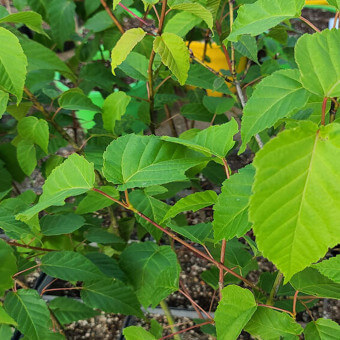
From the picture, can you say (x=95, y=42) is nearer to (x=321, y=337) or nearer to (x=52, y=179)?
(x=52, y=179)

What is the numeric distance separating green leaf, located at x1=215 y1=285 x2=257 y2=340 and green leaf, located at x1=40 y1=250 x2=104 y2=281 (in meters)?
0.31

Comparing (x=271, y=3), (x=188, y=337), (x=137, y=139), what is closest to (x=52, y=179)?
(x=137, y=139)

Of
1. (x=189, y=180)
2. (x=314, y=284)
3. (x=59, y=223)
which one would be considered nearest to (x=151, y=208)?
(x=189, y=180)

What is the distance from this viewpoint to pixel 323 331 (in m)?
0.52

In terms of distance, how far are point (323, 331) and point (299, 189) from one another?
0.99 ft

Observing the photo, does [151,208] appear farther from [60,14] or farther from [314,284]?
[60,14]

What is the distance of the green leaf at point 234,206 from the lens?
0.45 meters

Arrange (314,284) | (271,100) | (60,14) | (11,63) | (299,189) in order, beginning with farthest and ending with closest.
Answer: (60,14)
(11,63)
(314,284)
(271,100)
(299,189)

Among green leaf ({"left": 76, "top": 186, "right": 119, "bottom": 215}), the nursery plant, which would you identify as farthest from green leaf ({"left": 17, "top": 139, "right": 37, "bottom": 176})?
green leaf ({"left": 76, "top": 186, "right": 119, "bottom": 215})

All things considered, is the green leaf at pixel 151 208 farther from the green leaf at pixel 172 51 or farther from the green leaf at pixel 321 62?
the green leaf at pixel 321 62

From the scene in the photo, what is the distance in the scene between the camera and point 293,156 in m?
0.31

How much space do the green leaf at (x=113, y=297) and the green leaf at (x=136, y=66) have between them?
1.42 feet

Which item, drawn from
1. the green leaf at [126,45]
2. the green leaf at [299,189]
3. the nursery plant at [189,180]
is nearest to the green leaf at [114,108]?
the nursery plant at [189,180]

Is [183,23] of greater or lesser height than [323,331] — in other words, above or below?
above
